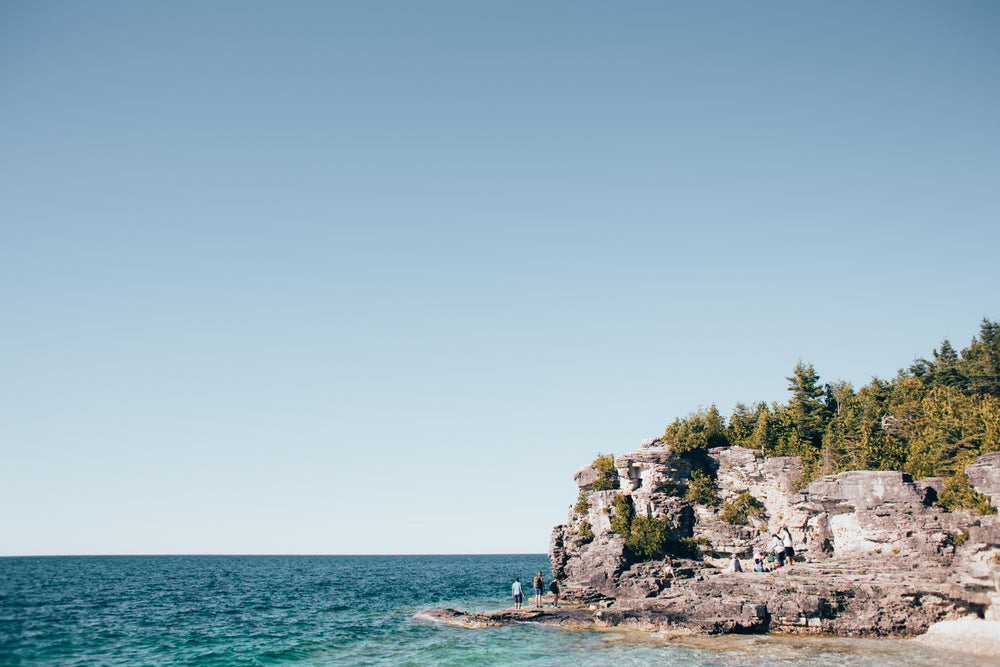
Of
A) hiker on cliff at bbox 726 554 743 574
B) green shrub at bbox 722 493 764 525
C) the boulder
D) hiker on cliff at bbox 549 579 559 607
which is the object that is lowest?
hiker on cliff at bbox 549 579 559 607

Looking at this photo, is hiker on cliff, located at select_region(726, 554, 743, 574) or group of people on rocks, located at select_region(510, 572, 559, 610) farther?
group of people on rocks, located at select_region(510, 572, 559, 610)

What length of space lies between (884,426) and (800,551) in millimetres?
10749

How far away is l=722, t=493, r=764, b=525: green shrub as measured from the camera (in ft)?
131

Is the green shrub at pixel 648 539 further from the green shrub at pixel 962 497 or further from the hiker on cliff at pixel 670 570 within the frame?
the green shrub at pixel 962 497

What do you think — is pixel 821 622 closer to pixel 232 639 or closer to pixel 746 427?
pixel 746 427

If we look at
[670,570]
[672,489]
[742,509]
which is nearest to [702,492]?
[672,489]

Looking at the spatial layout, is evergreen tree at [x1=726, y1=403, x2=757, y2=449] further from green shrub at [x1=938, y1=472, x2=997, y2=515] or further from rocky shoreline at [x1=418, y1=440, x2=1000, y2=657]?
green shrub at [x1=938, y1=472, x2=997, y2=515]

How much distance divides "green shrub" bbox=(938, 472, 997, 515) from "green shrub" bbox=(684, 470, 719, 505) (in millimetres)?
14117

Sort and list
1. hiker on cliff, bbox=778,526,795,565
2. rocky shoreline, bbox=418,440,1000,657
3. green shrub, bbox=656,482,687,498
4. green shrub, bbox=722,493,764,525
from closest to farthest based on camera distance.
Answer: rocky shoreline, bbox=418,440,1000,657, hiker on cliff, bbox=778,526,795,565, green shrub, bbox=722,493,764,525, green shrub, bbox=656,482,687,498

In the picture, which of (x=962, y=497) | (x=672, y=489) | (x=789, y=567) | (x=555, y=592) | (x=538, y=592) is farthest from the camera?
(x=672, y=489)

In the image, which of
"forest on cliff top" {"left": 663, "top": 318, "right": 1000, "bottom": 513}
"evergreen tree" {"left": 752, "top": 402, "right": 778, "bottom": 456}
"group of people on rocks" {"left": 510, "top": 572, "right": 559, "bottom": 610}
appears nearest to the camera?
"forest on cliff top" {"left": 663, "top": 318, "right": 1000, "bottom": 513}

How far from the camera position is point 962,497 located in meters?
29.6

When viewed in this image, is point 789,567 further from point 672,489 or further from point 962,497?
point 672,489

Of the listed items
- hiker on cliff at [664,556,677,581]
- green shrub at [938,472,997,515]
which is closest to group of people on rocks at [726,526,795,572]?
hiker on cliff at [664,556,677,581]
